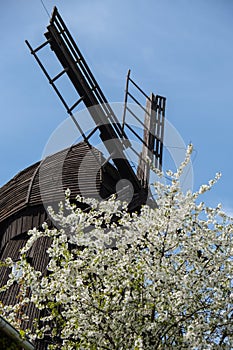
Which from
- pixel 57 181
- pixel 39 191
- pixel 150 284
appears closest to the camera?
pixel 150 284

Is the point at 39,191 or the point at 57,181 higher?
the point at 57,181

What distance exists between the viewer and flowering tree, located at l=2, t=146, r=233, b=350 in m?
9.05

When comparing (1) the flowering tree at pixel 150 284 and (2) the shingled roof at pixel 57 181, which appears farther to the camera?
(2) the shingled roof at pixel 57 181

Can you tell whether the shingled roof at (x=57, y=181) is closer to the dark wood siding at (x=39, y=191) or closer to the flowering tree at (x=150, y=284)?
the dark wood siding at (x=39, y=191)

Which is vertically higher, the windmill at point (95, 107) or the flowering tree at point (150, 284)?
the windmill at point (95, 107)

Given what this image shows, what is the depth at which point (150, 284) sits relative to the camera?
9.35 m

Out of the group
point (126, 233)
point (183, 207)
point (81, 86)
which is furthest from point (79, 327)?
point (81, 86)

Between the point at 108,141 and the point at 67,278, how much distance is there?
5552 mm

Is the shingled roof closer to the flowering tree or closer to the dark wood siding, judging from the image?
the dark wood siding

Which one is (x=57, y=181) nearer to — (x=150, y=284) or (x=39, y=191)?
(x=39, y=191)

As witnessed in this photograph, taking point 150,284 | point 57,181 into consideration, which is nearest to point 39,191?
point 57,181

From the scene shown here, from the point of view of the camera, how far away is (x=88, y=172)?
1600 cm

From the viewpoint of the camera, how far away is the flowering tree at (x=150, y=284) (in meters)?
9.05

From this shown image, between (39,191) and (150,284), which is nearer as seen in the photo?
(150,284)
